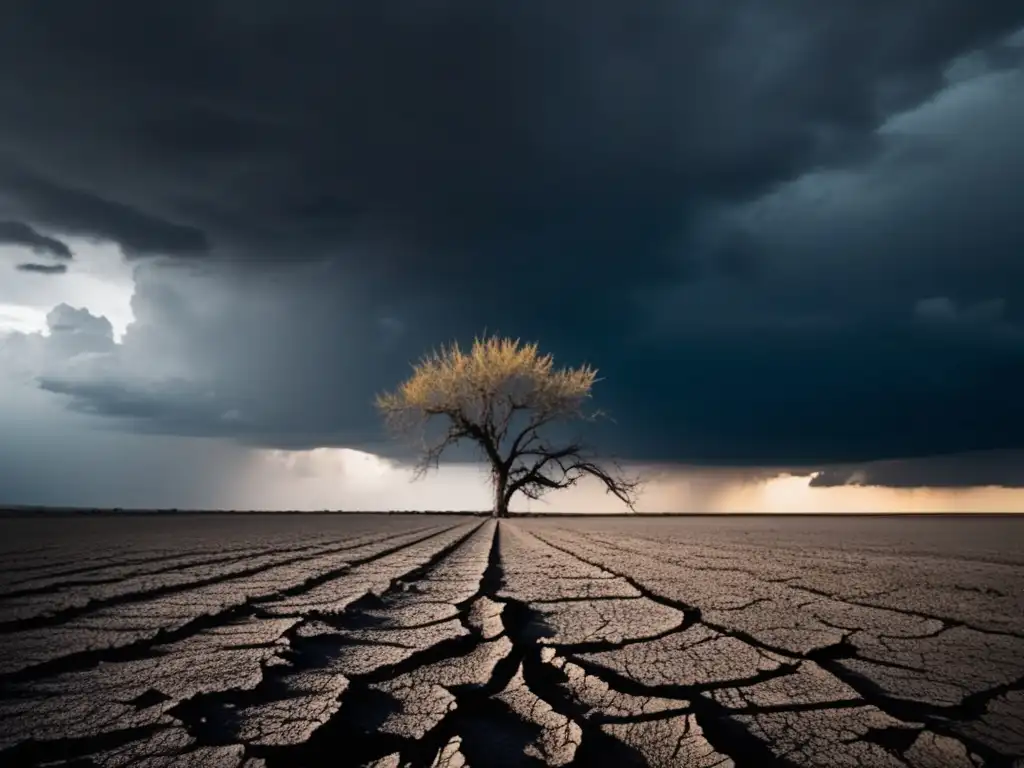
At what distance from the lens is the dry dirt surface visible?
3.83 ft

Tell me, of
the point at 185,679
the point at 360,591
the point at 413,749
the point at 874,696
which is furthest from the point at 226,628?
the point at 874,696

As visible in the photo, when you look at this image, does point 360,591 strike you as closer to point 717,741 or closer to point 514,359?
point 717,741

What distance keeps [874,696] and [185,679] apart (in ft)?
5.56

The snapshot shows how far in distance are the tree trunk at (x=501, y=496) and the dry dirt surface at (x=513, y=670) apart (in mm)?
14882

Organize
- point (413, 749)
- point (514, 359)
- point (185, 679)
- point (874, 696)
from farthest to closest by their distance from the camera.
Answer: point (514, 359)
point (185, 679)
point (874, 696)
point (413, 749)

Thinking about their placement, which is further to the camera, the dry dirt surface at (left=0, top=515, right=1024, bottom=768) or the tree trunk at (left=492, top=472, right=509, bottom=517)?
the tree trunk at (left=492, top=472, right=509, bottom=517)

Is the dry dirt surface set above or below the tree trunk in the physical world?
below

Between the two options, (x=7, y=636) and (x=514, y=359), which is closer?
(x=7, y=636)

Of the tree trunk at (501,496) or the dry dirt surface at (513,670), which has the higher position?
the tree trunk at (501,496)

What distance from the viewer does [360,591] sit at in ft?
9.38

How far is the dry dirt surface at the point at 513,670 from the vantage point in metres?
1.17

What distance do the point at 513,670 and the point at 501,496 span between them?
16.7 meters

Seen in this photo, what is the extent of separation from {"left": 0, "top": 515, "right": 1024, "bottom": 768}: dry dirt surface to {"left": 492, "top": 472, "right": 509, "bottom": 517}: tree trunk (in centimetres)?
1488

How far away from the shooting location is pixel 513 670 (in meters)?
1.66
